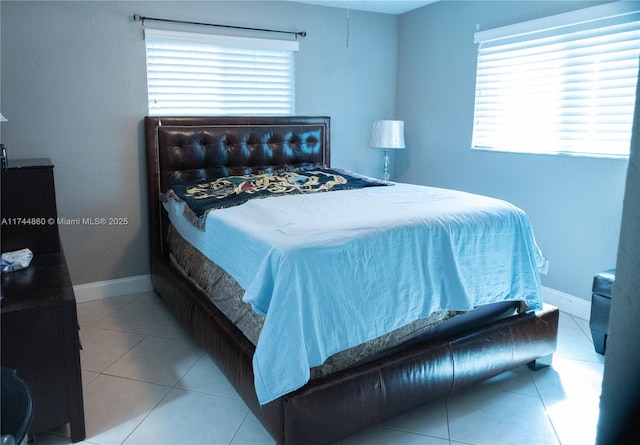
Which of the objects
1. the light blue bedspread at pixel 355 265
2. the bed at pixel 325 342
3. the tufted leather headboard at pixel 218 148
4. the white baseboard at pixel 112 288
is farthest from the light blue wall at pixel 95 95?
the light blue bedspread at pixel 355 265

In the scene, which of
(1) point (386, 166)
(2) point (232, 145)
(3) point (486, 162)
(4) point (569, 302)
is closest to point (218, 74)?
(2) point (232, 145)

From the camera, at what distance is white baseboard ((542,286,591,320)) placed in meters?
3.13

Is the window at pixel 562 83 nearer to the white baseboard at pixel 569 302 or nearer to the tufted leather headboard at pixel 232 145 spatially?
the white baseboard at pixel 569 302

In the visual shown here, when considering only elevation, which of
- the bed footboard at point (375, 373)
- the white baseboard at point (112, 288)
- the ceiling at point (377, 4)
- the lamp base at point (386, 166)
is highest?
the ceiling at point (377, 4)

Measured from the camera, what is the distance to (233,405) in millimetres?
2164

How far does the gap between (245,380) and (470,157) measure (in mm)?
2744

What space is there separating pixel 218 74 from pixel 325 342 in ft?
8.63

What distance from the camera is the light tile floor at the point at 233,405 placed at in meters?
1.95

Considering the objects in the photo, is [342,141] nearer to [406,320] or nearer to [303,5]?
[303,5]

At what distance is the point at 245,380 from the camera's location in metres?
1.90

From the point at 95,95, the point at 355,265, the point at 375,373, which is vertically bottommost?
the point at 375,373

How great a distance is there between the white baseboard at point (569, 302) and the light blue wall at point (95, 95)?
245 centimetres

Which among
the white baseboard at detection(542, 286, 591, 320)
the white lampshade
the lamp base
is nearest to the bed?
the white baseboard at detection(542, 286, 591, 320)

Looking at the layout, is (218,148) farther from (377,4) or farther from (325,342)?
(325,342)
